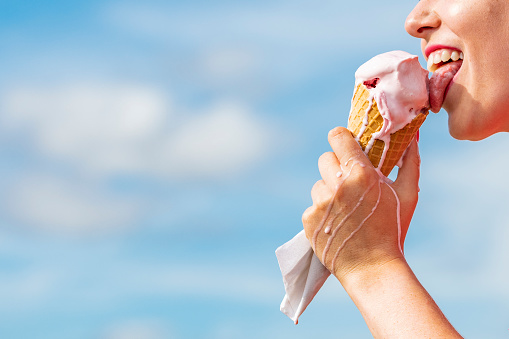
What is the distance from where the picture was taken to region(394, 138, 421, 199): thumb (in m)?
3.84

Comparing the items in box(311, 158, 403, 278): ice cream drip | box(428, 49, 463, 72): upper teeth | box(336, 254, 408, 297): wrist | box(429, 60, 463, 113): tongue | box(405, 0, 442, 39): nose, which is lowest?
box(336, 254, 408, 297): wrist

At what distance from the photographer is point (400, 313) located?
3367mm

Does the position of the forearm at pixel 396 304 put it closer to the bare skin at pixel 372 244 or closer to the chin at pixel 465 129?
the bare skin at pixel 372 244

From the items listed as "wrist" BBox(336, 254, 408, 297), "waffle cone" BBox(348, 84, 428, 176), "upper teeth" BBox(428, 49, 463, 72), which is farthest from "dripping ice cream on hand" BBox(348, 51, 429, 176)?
"wrist" BBox(336, 254, 408, 297)

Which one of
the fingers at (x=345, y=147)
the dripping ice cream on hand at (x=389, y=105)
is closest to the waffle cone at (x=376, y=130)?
the dripping ice cream on hand at (x=389, y=105)

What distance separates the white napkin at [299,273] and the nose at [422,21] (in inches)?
50.1

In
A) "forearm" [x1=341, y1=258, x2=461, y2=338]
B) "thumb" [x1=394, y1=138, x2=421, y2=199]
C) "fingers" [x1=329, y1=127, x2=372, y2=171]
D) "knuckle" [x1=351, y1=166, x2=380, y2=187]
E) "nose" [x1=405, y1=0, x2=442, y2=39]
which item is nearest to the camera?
"forearm" [x1=341, y1=258, x2=461, y2=338]

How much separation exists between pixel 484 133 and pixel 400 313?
1.11m

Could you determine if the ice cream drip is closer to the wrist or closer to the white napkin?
the wrist

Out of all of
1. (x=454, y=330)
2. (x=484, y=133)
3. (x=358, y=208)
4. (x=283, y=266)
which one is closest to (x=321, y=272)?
(x=283, y=266)

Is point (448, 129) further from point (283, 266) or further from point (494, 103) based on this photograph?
point (283, 266)

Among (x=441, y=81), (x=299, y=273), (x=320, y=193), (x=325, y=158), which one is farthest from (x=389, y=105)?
(x=299, y=273)

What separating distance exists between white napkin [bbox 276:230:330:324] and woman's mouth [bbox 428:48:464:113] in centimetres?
102

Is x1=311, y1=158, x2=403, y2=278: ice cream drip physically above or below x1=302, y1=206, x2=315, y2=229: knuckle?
below
